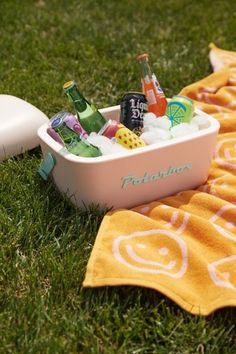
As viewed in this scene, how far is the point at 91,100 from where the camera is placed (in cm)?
247

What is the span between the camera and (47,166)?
1737 millimetres

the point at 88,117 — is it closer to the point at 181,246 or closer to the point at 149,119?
the point at 149,119

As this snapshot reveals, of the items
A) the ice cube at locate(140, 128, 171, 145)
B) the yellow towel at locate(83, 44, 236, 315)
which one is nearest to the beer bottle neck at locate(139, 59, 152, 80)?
the ice cube at locate(140, 128, 171, 145)

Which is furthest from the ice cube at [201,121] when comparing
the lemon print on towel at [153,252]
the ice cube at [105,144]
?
the lemon print on towel at [153,252]

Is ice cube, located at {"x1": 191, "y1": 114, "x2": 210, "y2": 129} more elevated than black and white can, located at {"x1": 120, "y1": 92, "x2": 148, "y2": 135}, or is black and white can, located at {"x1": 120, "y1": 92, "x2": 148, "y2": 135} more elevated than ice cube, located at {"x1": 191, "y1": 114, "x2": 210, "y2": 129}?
black and white can, located at {"x1": 120, "y1": 92, "x2": 148, "y2": 135}

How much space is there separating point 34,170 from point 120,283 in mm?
618

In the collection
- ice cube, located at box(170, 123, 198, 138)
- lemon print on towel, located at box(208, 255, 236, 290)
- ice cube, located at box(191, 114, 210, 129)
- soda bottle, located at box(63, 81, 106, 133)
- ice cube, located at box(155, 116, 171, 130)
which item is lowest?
lemon print on towel, located at box(208, 255, 236, 290)

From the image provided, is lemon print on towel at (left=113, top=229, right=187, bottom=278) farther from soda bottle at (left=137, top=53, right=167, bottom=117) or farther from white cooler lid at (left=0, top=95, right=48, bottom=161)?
white cooler lid at (left=0, top=95, right=48, bottom=161)

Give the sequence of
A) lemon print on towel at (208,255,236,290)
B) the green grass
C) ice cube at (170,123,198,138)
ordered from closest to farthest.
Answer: the green grass < lemon print on towel at (208,255,236,290) < ice cube at (170,123,198,138)

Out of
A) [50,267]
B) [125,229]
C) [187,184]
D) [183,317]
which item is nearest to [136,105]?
[187,184]

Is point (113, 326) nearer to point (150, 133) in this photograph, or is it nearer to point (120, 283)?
point (120, 283)

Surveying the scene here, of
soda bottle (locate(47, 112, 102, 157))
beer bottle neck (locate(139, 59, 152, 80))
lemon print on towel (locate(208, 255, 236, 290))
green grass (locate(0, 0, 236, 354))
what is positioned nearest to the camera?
green grass (locate(0, 0, 236, 354))

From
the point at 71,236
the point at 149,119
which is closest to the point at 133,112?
the point at 149,119

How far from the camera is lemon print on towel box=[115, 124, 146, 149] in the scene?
5.60 feet
